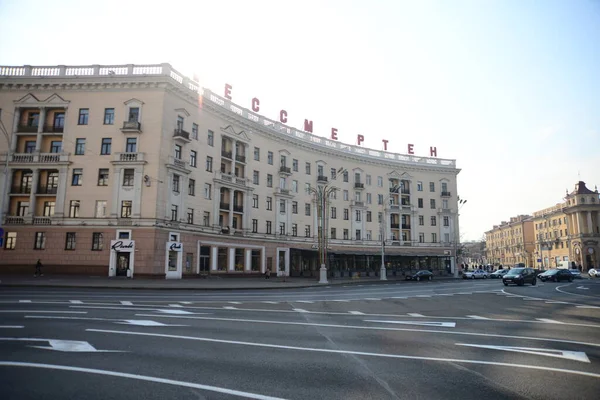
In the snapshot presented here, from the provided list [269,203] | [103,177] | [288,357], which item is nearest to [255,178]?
[269,203]

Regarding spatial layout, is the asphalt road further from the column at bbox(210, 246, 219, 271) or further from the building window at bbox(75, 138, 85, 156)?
the column at bbox(210, 246, 219, 271)

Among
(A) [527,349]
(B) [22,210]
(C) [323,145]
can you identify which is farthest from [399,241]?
(A) [527,349]

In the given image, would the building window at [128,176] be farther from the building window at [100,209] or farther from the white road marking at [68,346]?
the white road marking at [68,346]

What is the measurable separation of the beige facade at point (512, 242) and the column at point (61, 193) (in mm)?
119951

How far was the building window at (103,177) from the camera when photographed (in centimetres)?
3656

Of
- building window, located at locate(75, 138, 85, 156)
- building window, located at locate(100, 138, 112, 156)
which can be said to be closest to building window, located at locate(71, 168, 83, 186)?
building window, located at locate(75, 138, 85, 156)

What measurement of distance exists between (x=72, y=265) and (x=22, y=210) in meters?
8.65

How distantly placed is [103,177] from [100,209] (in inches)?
120

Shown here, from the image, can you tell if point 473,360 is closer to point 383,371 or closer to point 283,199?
point 383,371

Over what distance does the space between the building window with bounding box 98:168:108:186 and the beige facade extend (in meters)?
117

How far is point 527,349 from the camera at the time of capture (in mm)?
7695

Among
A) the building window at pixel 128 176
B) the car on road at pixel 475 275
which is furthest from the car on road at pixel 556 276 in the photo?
the building window at pixel 128 176

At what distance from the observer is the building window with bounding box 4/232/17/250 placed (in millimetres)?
35625

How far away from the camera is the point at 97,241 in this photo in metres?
35.2
